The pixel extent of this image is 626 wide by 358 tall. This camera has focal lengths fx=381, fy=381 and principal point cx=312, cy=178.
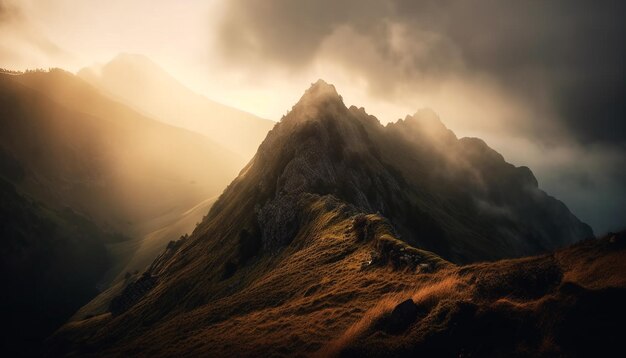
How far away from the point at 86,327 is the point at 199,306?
63629 mm

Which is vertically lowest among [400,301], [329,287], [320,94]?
[400,301]

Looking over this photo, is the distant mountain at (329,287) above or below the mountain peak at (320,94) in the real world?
below

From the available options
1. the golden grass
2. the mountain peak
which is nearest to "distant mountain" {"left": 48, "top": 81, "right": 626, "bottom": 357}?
the golden grass

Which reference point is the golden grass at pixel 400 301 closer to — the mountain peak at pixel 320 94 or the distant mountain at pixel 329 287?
the distant mountain at pixel 329 287

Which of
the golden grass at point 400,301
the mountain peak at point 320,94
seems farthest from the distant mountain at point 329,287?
the mountain peak at point 320,94

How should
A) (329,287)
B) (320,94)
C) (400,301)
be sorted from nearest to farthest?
(400,301), (329,287), (320,94)

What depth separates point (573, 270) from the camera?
22625mm

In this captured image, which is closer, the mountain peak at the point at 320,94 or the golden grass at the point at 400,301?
the golden grass at the point at 400,301

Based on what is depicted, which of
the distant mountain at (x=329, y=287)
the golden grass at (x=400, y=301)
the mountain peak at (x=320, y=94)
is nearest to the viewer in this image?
the distant mountain at (x=329, y=287)

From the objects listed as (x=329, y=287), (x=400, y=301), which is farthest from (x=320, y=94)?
(x=400, y=301)

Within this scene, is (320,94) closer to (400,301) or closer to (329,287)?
(329,287)

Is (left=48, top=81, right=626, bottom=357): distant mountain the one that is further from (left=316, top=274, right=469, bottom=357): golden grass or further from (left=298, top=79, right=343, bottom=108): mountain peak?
(left=298, top=79, right=343, bottom=108): mountain peak

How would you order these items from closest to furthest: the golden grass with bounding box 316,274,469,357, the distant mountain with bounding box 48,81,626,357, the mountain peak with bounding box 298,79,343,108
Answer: the distant mountain with bounding box 48,81,626,357
the golden grass with bounding box 316,274,469,357
the mountain peak with bounding box 298,79,343,108

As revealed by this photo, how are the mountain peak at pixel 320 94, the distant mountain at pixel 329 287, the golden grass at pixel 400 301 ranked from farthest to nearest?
the mountain peak at pixel 320 94
the golden grass at pixel 400 301
the distant mountain at pixel 329 287
